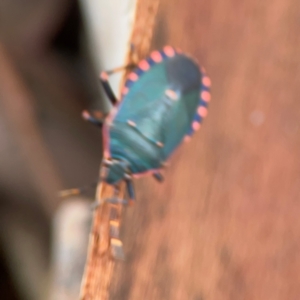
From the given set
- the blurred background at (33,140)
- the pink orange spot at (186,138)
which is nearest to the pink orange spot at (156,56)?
the pink orange spot at (186,138)

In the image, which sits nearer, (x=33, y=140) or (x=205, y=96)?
(x=205, y=96)

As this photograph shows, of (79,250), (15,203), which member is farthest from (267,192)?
(15,203)

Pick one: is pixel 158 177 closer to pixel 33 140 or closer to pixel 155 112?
pixel 155 112

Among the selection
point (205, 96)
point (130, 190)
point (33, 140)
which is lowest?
point (33, 140)

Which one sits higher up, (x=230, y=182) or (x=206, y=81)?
(x=206, y=81)

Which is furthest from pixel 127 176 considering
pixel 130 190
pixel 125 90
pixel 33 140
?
pixel 33 140

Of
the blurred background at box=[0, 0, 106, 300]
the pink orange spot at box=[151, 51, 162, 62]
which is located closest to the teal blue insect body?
the pink orange spot at box=[151, 51, 162, 62]

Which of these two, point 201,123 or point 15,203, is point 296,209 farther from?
point 15,203
